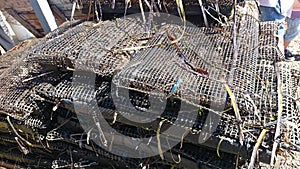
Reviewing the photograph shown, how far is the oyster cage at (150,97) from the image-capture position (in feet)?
3.87

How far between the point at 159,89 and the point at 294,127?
0.49 meters

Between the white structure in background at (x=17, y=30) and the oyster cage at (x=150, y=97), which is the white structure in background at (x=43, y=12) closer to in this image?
the white structure in background at (x=17, y=30)

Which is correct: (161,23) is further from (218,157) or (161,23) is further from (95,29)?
(218,157)

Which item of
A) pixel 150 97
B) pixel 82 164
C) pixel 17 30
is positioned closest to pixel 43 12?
pixel 17 30

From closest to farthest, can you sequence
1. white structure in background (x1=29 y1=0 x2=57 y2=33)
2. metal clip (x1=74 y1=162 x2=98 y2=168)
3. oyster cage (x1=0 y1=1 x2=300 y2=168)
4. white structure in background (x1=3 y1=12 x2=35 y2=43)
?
oyster cage (x1=0 y1=1 x2=300 y2=168)
metal clip (x1=74 y1=162 x2=98 y2=168)
white structure in background (x1=29 y1=0 x2=57 y2=33)
white structure in background (x1=3 y1=12 x2=35 y2=43)

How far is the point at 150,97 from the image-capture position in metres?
1.24

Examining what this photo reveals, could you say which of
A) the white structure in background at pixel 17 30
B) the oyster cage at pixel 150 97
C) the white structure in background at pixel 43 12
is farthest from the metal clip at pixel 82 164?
the white structure in background at pixel 17 30

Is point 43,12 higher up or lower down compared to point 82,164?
higher up

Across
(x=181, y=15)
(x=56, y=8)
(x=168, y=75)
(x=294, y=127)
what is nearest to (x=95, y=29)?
(x=181, y=15)

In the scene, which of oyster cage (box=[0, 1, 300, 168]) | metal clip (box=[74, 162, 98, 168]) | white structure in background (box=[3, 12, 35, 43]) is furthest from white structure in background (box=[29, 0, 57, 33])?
metal clip (box=[74, 162, 98, 168])

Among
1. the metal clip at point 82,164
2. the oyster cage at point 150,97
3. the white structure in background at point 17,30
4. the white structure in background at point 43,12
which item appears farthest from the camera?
the white structure in background at point 17,30

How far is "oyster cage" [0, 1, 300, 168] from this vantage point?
3.87 feet

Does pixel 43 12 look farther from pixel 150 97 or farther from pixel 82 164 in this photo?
pixel 150 97

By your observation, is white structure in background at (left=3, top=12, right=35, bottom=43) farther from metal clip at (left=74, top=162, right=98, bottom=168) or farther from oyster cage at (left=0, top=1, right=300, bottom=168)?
metal clip at (left=74, top=162, right=98, bottom=168)
